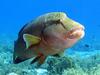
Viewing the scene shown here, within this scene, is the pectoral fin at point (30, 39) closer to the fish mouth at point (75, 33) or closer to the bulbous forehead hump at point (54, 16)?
the bulbous forehead hump at point (54, 16)

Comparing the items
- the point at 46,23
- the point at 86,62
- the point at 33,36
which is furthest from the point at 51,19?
the point at 86,62

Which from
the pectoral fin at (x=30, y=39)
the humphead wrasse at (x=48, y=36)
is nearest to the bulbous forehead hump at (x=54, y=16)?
the humphead wrasse at (x=48, y=36)

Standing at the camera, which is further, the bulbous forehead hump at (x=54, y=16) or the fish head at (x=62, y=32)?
the bulbous forehead hump at (x=54, y=16)

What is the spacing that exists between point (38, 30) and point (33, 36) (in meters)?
0.09

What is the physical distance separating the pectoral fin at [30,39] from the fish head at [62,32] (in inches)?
3.2

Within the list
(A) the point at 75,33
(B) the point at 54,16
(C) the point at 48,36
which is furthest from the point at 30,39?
(A) the point at 75,33

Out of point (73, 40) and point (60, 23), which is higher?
point (60, 23)

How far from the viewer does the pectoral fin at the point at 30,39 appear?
2.52 meters

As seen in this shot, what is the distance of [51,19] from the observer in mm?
2578

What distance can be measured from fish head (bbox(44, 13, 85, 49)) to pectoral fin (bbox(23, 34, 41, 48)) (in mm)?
82

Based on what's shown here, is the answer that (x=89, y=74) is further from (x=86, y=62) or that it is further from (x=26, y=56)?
(x=26, y=56)

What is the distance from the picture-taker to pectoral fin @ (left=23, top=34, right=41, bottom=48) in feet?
8.26

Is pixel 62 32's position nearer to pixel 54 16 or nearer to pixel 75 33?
pixel 75 33

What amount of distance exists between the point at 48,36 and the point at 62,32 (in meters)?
0.15
